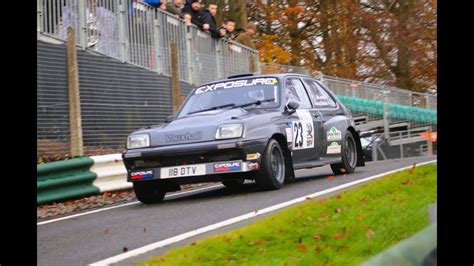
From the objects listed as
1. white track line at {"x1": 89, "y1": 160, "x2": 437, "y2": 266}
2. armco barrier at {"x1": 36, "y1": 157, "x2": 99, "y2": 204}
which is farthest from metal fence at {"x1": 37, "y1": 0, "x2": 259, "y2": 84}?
white track line at {"x1": 89, "y1": 160, "x2": 437, "y2": 266}

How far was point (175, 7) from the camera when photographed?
1591 cm

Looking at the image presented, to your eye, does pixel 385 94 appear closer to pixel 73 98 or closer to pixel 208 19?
pixel 208 19

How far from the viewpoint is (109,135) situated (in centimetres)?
1329

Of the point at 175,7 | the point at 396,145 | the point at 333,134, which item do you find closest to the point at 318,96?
the point at 333,134

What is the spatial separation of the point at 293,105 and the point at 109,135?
4.72 m

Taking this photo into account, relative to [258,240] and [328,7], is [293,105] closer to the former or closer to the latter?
[258,240]

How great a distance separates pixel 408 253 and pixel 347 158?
9115mm

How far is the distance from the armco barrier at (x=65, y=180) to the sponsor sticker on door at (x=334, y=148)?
128 inches

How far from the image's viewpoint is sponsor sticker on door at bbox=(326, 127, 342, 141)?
10711 millimetres

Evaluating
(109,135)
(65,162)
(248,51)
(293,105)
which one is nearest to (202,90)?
(293,105)

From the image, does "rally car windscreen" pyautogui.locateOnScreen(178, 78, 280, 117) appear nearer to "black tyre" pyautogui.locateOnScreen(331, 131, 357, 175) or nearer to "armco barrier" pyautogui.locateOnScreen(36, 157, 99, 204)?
"armco barrier" pyautogui.locateOnScreen(36, 157, 99, 204)

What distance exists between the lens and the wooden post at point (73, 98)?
11804 mm

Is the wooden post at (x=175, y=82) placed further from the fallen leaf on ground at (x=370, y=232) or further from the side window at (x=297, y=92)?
the fallen leaf on ground at (x=370, y=232)

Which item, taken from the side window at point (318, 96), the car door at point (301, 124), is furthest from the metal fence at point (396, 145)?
the car door at point (301, 124)
